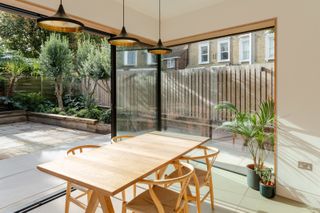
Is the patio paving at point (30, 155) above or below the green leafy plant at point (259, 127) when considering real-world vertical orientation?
below

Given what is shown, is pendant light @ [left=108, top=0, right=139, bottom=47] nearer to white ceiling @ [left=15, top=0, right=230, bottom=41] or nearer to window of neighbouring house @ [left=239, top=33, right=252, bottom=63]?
white ceiling @ [left=15, top=0, right=230, bottom=41]

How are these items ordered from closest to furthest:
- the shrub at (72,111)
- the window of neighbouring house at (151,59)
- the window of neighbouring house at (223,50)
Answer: the window of neighbouring house at (223,50) → the window of neighbouring house at (151,59) → the shrub at (72,111)

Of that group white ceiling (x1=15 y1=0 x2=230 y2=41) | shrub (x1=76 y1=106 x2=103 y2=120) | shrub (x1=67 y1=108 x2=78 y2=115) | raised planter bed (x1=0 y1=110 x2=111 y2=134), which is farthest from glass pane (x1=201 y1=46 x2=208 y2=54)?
shrub (x1=67 y1=108 x2=78 y2=115)

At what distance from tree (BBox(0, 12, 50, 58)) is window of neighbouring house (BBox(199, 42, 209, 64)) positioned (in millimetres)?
6609

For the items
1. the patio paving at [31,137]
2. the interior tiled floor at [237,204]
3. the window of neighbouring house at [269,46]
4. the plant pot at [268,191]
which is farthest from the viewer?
the patio paving at [31,137]

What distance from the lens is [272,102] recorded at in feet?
8.84

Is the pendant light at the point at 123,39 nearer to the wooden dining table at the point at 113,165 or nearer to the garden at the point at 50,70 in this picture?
the wooden dining table at the point at 113,165

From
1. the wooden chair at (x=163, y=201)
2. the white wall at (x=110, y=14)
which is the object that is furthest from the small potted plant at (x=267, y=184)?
the white wall at (x=110, y=14)

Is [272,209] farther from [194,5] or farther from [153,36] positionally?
[153,36]

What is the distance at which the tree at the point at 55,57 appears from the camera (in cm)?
647

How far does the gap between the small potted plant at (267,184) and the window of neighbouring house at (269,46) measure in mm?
1567

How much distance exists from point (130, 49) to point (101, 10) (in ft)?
2.86

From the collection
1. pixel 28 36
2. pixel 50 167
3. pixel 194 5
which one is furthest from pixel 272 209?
pixel 28 36

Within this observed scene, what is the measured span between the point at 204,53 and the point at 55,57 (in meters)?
5.00
